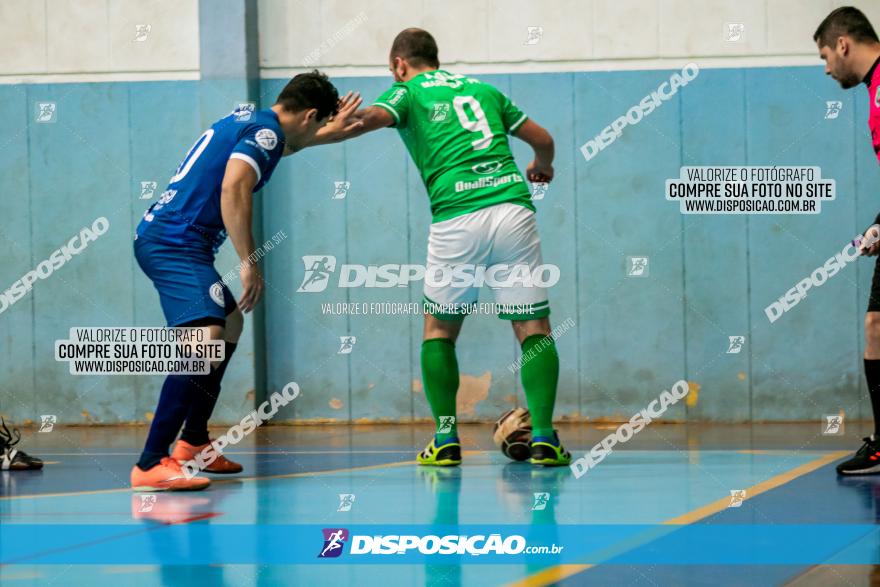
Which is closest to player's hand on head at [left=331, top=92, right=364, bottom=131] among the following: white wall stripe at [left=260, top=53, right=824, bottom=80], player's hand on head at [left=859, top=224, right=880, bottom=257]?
player's hand on head at [left=859, top=224, right=880, bottom=257]

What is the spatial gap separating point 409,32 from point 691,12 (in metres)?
3.64

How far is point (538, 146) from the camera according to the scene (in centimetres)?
632

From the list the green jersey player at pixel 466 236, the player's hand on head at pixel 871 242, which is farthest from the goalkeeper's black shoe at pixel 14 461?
the player's hand on head at pixel 871 242

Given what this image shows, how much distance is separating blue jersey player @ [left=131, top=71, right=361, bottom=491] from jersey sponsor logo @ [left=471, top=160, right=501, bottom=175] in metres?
0.62

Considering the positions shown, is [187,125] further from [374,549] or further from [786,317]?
[374,549]

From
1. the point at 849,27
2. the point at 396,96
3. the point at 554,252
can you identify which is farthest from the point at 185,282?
the point at 554,252

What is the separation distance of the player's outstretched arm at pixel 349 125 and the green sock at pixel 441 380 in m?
1.07

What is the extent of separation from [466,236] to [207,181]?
1.25 metres

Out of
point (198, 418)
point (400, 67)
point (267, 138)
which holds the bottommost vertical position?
point (198, 418)

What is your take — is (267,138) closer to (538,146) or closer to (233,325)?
(233,325)

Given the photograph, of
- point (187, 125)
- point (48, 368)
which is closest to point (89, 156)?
point (187, 125)

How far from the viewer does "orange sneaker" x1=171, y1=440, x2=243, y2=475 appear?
5699mm

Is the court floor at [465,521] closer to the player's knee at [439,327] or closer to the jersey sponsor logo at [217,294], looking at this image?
the player's knee at [439,327]

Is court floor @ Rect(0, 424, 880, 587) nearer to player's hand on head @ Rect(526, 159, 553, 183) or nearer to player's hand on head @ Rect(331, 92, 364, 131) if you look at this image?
player's hand on head @ Rect(526, 159, 553, 183)
